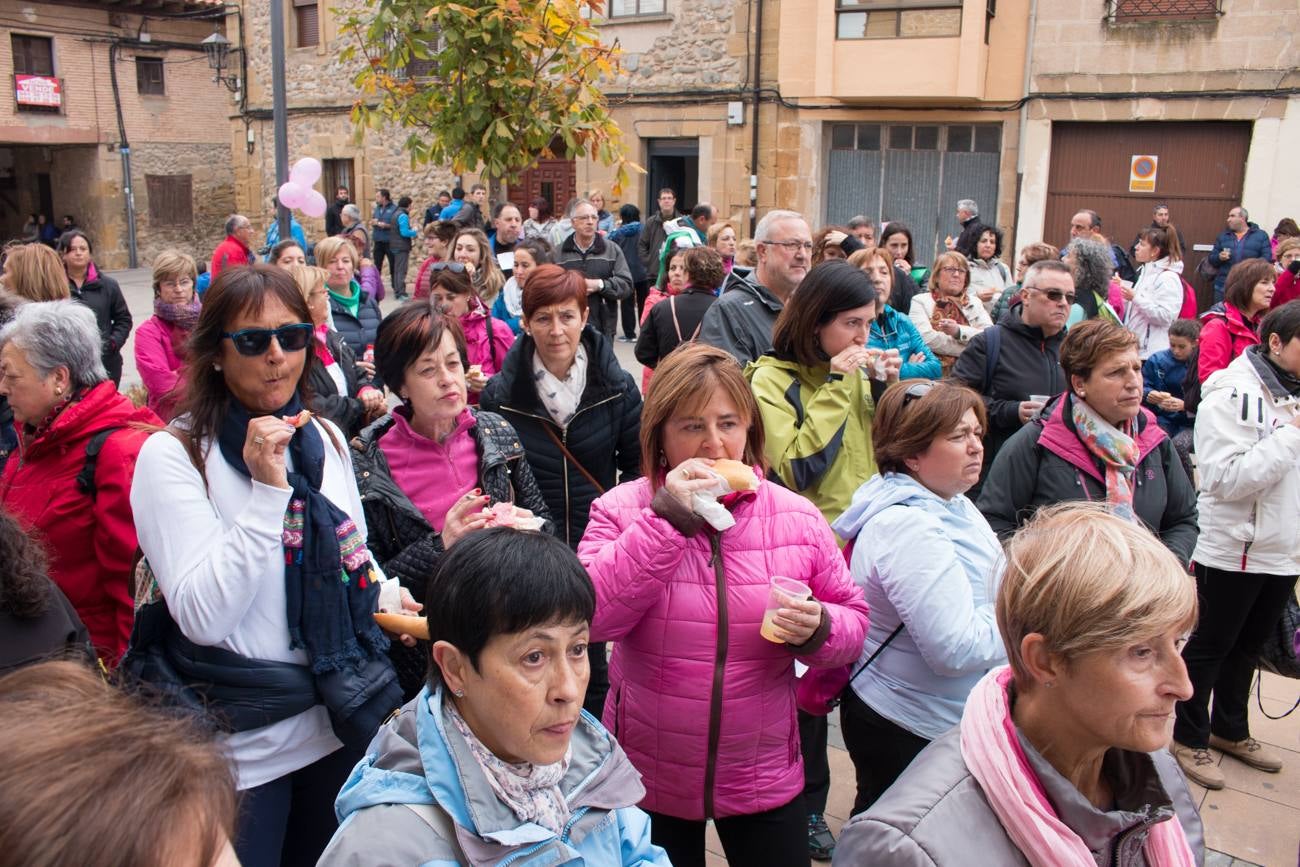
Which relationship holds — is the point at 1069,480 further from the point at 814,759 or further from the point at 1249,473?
the point at 814,759

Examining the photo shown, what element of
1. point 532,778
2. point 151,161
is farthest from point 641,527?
point 151,161

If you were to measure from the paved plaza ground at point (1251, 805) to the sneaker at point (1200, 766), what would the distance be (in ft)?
0.12

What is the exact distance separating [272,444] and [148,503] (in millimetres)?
320

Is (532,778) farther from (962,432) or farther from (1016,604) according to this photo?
(962,432)

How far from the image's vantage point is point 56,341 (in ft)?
10.5

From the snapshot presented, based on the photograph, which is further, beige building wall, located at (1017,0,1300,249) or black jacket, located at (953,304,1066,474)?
beige building wall, located at (1017,0,1300,249)

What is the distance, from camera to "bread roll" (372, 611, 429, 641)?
244cm

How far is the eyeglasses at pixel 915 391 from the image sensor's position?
307 cm

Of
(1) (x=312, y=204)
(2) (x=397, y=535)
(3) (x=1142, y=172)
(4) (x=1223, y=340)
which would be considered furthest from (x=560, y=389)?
(3) (x=1142, y=172)

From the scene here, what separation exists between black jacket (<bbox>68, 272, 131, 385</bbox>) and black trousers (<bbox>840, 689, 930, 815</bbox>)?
21.2 feet

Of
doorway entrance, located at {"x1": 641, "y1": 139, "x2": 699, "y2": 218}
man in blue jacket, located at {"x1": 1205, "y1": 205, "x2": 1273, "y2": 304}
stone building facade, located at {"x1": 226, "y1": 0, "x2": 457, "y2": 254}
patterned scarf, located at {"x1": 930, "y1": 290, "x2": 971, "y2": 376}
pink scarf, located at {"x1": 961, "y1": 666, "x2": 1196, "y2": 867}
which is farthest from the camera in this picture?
stone building facade, located at {"x1": 226, "y1": 0, "x2": 457, "y2": 254}

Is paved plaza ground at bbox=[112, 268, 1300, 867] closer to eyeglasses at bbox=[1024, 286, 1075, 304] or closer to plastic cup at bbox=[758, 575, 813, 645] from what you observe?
plastic cup at bbox=[758, 575, 813, 645]

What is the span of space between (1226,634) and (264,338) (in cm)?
381

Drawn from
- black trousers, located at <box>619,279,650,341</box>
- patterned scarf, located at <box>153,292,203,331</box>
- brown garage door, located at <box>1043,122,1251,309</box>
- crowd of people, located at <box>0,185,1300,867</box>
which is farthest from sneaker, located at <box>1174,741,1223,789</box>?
brown garage door, located at <box>1043,122,1251,309</box>
